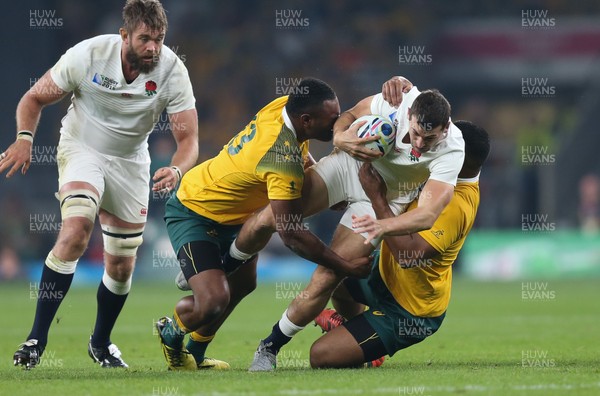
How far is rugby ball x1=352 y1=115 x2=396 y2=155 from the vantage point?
6785 millimetres

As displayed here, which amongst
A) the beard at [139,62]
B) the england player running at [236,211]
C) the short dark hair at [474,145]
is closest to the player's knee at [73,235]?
the england player running at [236,211]

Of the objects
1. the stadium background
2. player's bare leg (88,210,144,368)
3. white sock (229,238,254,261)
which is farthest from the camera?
the stadium background

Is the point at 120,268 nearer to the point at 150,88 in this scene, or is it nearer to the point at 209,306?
the point at 209,306

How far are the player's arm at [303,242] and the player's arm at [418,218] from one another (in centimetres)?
42

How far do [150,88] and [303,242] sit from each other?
1.77 m

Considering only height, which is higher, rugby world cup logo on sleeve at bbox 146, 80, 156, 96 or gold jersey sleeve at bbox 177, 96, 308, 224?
rugby world cup logo on sleeve at bbox 146, 80, 156, 96

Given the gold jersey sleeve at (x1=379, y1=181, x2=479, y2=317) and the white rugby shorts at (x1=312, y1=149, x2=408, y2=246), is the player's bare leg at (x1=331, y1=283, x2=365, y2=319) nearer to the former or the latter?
the gold jersey sleeve at (x1=379, y1=181, x2=479, y2=317)

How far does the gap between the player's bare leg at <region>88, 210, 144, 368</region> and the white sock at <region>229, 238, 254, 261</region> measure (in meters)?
0.87

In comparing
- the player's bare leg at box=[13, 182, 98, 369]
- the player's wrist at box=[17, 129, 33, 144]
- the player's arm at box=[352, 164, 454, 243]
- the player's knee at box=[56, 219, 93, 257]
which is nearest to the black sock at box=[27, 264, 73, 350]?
the player's bare leg at box=[13, 182, 98, 369]

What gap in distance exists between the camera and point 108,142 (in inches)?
307

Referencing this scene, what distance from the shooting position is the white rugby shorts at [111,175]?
7.59m

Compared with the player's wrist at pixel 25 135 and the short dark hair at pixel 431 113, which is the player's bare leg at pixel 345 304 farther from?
the player's wrist at pixel 25 135

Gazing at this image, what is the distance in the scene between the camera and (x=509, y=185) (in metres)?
20.2

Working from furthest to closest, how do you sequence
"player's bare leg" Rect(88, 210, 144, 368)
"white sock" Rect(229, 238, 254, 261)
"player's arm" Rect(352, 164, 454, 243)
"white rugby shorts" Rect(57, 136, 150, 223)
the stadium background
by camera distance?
1. the stadium background
2. "player's bare leg" Rect(88, 210, 144, 368)
3. "white rugby shorts" Rect(57, 136, 150, 223)
4. "white sock" Rect(229, 238, 254, 261)
5. "player's arm" Rect(352, 164, 454, 243)
